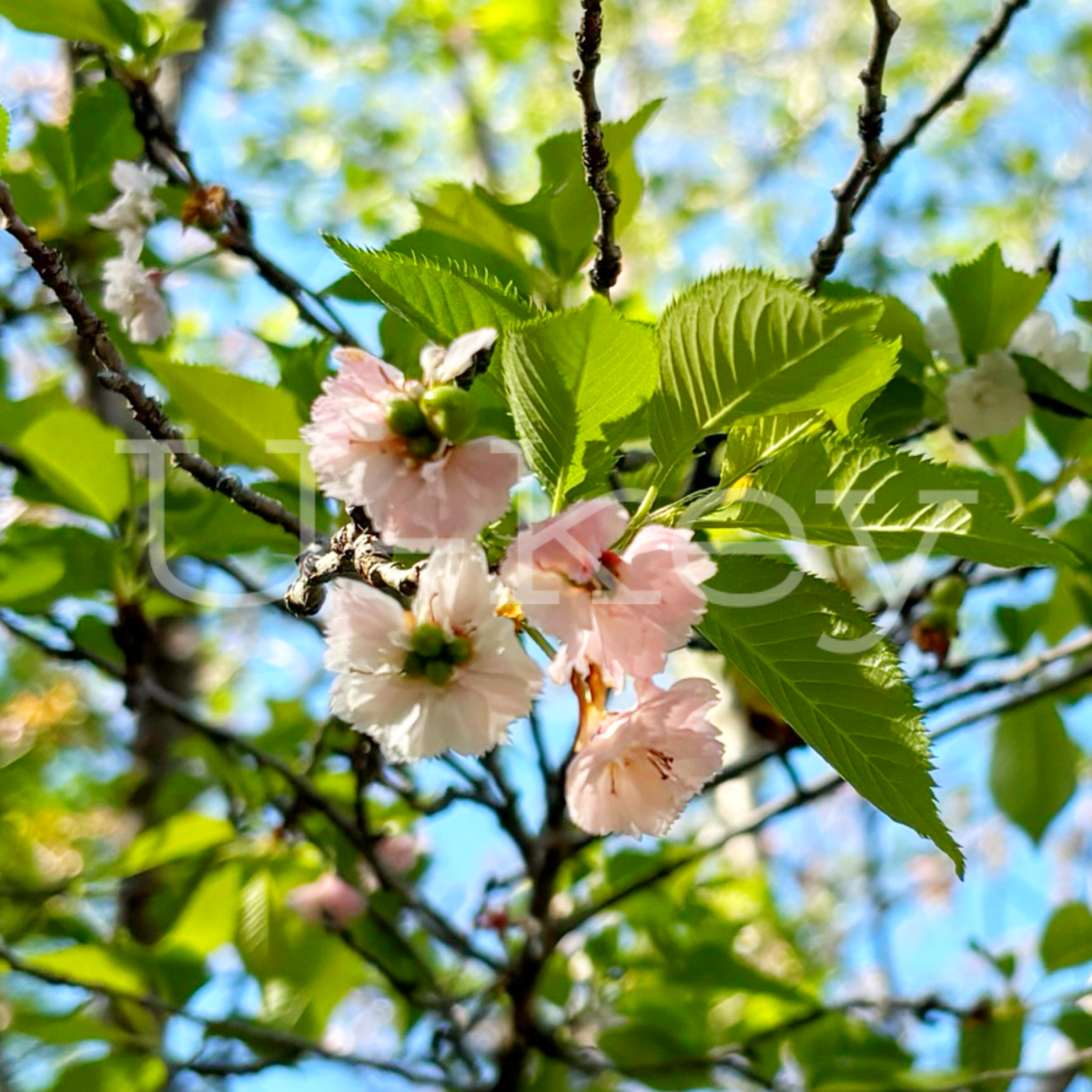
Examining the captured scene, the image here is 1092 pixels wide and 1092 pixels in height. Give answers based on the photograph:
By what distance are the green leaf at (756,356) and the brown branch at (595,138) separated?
0.08 metres

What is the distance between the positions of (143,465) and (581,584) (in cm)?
88

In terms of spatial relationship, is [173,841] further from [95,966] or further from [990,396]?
→ [990,396]

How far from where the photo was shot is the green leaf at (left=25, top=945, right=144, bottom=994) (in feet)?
4.15

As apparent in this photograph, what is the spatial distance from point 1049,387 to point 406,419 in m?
0.63

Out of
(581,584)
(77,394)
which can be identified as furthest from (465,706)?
(77,394)

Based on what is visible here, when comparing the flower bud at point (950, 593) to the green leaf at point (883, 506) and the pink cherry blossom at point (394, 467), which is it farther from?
the pink cherry blossom at point (394, 467)

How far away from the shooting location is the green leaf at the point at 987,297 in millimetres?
913

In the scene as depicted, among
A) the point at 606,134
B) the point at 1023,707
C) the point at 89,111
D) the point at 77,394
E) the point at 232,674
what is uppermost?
the point at 232,674

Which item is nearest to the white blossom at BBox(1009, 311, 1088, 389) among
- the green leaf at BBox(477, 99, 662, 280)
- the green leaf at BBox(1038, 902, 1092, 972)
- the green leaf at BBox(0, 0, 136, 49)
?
the green leaf at BBox(477, 99, 662, 280)

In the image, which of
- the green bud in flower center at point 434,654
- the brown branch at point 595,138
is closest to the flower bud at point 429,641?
the green bud in flower center at point 434,654

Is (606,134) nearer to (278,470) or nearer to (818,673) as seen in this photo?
(278,470)

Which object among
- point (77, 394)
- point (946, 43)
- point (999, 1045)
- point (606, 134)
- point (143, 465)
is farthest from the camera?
point (946, 43)

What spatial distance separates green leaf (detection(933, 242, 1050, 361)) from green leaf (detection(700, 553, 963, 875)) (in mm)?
449

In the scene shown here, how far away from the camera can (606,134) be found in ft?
Result: 2.96
